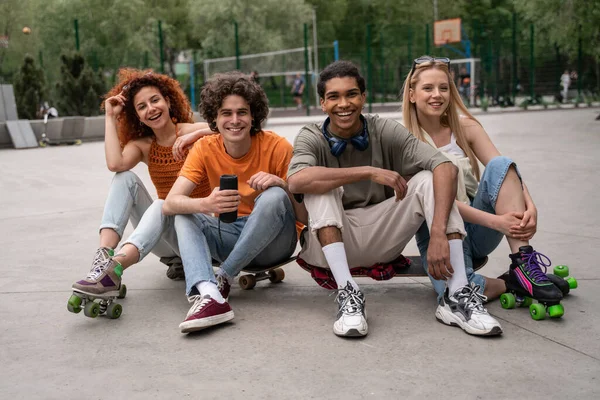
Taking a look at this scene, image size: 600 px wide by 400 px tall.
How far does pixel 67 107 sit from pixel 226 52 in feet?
60.0

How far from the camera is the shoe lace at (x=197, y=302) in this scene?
122 inches

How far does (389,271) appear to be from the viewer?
11.4 feet

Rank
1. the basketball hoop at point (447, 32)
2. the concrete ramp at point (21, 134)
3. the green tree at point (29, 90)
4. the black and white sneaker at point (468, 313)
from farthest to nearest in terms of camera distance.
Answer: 1. the basketball hoop at point (447, 32)
2. the green tree at point (29, 90)
3. the concrete ramp at point (21, 134)
4. the black and white sneaker at point (468, 313)

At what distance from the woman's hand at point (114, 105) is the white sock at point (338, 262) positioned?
4.92ft

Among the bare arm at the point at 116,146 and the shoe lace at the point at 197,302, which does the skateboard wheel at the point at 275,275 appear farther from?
the bare arm at the point at 116,146

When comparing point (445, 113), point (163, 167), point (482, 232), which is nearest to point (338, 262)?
point (482, 232)

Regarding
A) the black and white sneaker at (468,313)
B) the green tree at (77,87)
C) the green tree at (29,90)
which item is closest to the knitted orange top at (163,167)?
the black and white sneaker at (468,313)

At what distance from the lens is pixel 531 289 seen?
3221 mm

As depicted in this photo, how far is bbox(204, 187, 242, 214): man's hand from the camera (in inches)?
122

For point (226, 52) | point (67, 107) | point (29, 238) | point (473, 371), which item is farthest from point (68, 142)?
point (226, 52)

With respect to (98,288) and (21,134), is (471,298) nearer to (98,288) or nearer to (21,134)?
(98,288)

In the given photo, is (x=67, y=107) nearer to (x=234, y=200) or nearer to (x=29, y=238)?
(x=29, y=238)

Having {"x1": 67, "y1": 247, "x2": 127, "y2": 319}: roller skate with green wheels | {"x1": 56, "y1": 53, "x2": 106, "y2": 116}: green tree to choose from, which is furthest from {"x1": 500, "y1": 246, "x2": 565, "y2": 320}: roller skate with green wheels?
{"x1": 56, "y1": 53, "x2": 106, "y2": 116}: green tree

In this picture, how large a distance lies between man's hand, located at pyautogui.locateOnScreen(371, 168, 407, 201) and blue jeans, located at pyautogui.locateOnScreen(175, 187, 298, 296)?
18.7 inches
